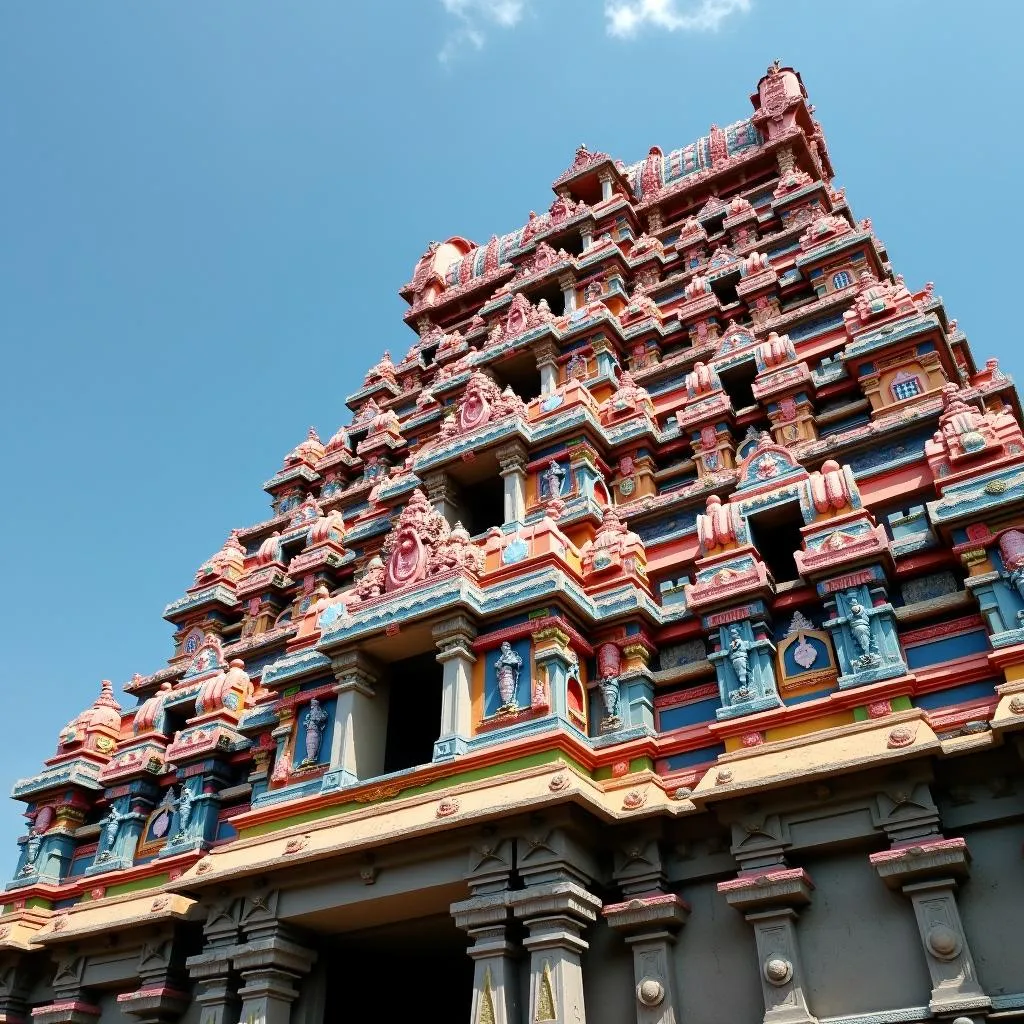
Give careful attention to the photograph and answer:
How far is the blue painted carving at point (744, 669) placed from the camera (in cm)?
1330

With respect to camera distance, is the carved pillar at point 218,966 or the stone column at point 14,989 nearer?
the carved pillar at point 218,966

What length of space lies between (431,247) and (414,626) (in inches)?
1008

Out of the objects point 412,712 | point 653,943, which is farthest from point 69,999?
point 653,943

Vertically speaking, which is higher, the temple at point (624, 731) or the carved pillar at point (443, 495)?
the carved pillar at point (443, 495)

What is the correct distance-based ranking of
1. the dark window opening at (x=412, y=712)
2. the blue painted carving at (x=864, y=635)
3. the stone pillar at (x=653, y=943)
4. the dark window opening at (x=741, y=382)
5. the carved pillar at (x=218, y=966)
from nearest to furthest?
the stone pillar at (x=653, y=943), the blue painted carving at (x=864, y=635), the carved pillar at (x=218, y=966), the dark window opening at (x=412, y=712), the dark window opening at (x=741, y=382)

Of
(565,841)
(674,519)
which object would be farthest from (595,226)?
(565,841)

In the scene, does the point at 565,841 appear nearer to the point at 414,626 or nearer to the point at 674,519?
the point at 414,626

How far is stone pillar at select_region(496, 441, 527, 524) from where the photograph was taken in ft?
61.4

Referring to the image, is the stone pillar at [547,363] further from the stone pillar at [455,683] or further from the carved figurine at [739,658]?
the carved figurine at [739,658]

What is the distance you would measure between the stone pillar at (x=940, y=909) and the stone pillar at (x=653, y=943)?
8.39 feet

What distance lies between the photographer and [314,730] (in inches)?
627

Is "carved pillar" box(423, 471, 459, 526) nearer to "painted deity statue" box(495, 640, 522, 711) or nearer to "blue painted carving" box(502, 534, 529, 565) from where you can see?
"blue painted carving" box(502, 534, 529, 565)

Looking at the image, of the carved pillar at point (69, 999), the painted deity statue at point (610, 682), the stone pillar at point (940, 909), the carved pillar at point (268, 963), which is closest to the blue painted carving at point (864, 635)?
the stone pillar at point (940, 909)

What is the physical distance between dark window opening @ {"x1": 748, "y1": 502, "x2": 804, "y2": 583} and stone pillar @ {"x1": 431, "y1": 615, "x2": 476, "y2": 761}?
474cm
